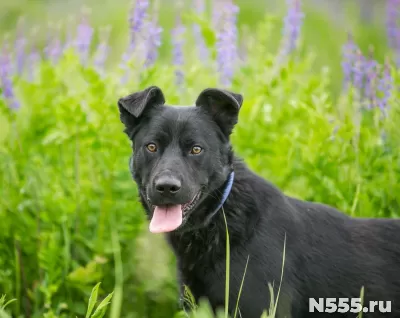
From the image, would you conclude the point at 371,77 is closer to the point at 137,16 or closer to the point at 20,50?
the point at 137,16

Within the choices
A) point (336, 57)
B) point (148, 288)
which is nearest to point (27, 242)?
point (148, 288)

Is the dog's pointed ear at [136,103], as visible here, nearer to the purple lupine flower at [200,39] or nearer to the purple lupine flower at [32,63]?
the purple lupine flower at [200,39]

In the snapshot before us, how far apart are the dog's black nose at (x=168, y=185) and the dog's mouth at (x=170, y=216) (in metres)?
0.14

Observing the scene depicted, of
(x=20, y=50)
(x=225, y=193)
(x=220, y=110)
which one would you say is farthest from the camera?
(x=20, y=50)

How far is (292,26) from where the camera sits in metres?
5.88

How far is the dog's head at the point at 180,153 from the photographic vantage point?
3.49 meters

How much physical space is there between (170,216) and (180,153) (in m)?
0.36

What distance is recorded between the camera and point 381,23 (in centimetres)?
1106

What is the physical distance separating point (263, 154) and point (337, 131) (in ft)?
2.49

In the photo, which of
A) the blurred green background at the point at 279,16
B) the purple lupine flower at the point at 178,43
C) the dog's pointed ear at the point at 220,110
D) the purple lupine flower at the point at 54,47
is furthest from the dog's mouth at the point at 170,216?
the blurred green background at the point at 279,16

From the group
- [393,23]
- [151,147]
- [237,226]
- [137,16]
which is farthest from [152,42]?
[393,23]

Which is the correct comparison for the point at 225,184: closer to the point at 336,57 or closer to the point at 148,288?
the point at 148,288

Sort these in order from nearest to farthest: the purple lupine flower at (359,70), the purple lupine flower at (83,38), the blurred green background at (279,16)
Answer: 1. the purple lupine flower at (359,70)
2. the purple lupine flower at (83,38)
3. the blurred green background at (279,16)

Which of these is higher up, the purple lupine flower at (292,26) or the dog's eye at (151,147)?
the purple lupine flower at (292,26)
